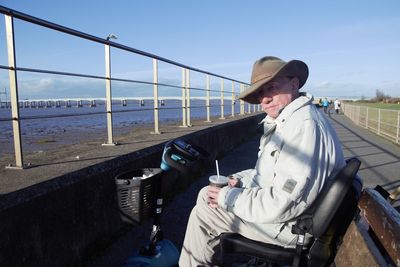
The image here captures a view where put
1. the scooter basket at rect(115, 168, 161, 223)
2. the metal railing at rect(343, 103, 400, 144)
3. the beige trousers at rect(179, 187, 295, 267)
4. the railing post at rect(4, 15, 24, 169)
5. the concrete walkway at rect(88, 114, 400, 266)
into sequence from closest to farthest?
the scooter basket at rect(115, 168, 161, 223)
the beige trousers at rect(179, 187, 295, 267)
the railing post at rect(4, 15, 24, 169)
the concrete walkway at rect(88, 114, 400, 266)
the metal railing at rect(343, 103, 400, 144)

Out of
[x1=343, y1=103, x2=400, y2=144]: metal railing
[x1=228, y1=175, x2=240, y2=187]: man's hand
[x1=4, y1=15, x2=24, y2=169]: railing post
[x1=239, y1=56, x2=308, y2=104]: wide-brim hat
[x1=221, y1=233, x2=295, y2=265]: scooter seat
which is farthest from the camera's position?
[x1=343, y1=103, x2=400, y2=144]: metal railing

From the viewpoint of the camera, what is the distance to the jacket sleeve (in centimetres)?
200

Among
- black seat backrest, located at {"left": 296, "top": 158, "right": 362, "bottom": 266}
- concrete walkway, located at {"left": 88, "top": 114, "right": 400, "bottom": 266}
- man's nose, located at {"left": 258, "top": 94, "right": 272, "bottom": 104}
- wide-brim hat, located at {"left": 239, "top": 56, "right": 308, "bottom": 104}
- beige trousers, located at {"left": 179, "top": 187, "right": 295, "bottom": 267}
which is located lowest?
concrete walkway, located at {"left": 88, "top": 114, "right": 400, "bottom": 266}

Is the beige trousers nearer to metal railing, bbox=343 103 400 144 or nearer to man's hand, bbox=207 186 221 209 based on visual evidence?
man's hand, bbox=207 186 221 209

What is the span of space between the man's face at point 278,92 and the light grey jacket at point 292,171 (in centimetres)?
18

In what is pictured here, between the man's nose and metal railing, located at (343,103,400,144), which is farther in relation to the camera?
metal railing, located at (343,103,400,144)

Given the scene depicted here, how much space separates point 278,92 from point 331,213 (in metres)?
0.87

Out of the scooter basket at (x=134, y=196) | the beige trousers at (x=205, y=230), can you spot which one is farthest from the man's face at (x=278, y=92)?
the scooter basket at (x=134, y=196)

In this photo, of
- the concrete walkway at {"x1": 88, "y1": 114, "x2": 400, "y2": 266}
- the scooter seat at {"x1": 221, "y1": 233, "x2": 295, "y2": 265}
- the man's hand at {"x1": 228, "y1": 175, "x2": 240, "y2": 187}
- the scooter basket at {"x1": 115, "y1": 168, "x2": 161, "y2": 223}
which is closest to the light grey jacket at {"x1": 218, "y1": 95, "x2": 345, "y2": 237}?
the scooter seat at {"x1": 221, "y1": 233, "x2": 295, "y2": 265}

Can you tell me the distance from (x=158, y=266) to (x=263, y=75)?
1437 millimetres

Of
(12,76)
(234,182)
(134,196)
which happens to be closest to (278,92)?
(234,182)

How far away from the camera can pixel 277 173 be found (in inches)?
82.4

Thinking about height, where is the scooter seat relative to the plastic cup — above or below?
below

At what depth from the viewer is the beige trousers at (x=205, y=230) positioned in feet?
8.36
